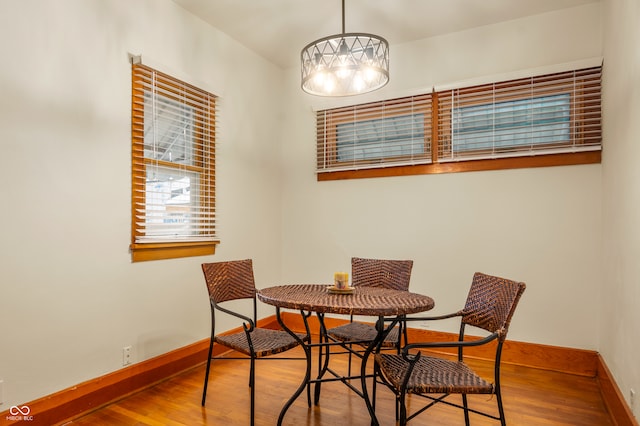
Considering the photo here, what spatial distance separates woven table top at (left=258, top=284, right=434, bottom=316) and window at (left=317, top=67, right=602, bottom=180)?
1686mm

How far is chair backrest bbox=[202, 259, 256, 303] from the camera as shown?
102 inches

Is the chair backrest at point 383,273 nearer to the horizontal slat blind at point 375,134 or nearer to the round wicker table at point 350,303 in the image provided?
the round wicker table at point 350,303

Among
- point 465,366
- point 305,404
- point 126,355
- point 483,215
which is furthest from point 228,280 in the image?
point 483,215

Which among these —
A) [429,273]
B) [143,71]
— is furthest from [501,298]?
[143,71]

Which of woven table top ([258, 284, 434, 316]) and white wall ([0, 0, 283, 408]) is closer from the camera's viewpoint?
woven table top ([258, 284, 434, 316])

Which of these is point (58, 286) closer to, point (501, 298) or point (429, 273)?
point (501, 298)

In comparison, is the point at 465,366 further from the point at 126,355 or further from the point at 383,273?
the point at 126,355

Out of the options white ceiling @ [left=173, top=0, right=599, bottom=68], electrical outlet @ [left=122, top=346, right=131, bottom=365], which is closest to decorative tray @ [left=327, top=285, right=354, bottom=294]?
electrical outlet @ [left=122, top=346, right=131, bottom=365]

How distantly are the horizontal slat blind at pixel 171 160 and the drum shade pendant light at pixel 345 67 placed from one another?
4.04 ft

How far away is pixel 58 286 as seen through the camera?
2.26m

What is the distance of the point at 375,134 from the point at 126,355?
2849 mm

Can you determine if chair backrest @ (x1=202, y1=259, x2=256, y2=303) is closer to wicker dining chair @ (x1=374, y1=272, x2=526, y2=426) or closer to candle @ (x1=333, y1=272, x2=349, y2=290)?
candle @ (x1=333, y1=272, x2=349, y2=290)

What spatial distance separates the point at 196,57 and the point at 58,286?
81.5 inches

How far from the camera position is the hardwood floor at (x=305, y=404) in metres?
2.29
